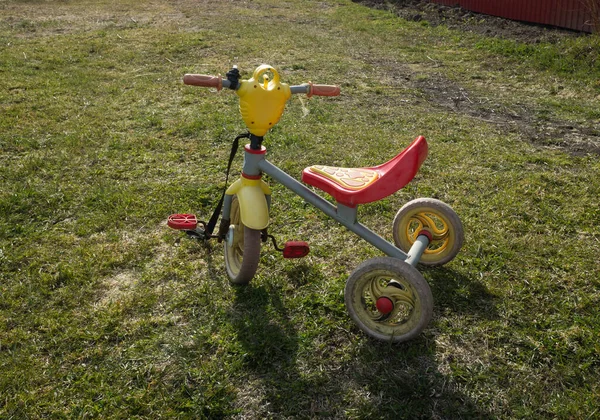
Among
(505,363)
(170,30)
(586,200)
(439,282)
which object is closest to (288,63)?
(170,30)

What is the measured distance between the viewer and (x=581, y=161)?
16.3 ft

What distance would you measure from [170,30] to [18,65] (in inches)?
147

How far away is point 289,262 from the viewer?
11.4 feet

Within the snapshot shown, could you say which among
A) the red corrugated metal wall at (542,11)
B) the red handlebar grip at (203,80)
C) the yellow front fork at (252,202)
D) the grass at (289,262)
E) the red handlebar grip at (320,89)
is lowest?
the grass at (289,262)

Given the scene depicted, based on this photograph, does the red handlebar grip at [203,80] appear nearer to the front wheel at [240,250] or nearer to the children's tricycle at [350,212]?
the children's tricycle at [350,212]

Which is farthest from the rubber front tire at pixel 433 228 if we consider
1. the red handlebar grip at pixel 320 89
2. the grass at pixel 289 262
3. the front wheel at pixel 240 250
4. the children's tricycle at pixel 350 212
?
the front wheel at pixel 240 250

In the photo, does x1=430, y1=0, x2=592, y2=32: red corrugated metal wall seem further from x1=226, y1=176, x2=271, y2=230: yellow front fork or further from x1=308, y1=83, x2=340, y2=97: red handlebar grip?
x1=226, y1=176, x2=271, y2=230: yellow front fork

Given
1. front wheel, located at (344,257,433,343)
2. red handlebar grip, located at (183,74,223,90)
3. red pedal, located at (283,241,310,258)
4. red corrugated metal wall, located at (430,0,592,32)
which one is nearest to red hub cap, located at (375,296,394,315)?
front wheel, located at (344,257,433,343)

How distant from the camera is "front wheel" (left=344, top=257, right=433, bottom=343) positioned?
2500 mm

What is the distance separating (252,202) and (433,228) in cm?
121

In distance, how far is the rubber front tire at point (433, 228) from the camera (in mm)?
3189

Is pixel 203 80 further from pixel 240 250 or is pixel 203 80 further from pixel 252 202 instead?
pixel 240 250

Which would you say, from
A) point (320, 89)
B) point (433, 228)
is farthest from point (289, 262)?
point (320, 89)

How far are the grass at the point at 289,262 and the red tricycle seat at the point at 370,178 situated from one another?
75cm
